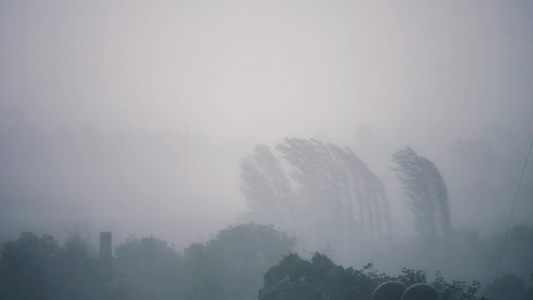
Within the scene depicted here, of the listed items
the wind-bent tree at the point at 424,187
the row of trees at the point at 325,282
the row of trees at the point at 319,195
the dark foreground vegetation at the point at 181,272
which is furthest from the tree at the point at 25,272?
the wind-bent tree at the point at 424,187

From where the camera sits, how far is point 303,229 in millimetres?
63969

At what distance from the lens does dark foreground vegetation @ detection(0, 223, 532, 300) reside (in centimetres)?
2662

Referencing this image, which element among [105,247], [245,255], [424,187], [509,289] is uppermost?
[424,187]

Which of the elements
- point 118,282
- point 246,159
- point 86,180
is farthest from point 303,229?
point 86,180

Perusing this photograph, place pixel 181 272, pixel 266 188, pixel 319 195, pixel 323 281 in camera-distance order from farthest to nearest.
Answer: pixel 266 188, pixel 319 195, pixel 181 272, pixel 323 281

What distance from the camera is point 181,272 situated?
4034 centimetres

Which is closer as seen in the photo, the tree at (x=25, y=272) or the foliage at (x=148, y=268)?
the tree at (x=25, y=272)

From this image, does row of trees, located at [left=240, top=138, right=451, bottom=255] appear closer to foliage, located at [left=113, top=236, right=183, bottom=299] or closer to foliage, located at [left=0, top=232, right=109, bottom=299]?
foliage, located at [left=113, top=236, right=183, bottom=299]

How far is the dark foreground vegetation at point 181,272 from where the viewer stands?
26.6 metres

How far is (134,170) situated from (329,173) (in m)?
99.7

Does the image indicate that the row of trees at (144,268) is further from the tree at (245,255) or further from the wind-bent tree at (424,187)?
the wind-bent tree at (424,187)

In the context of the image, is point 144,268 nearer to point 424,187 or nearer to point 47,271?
point 47,271

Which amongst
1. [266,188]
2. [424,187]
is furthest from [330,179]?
[424,187]

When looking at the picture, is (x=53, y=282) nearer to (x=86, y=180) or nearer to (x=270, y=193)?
(x=270, y=193)
